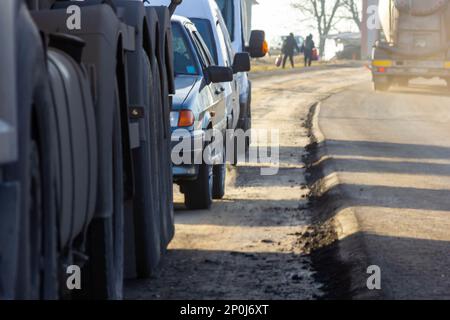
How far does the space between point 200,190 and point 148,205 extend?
380 cm

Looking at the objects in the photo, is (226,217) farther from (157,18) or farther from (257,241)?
(157,18)

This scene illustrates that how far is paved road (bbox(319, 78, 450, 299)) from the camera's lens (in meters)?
7.92

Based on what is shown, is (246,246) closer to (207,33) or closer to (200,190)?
(200,190)

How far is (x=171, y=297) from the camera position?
7281 mm

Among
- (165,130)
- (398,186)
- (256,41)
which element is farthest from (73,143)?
→ (256,41)

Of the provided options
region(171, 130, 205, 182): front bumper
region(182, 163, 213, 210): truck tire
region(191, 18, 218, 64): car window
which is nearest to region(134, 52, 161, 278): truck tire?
region(171, 130, 205, 182): front bumper

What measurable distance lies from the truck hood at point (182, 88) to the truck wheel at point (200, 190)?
63cm

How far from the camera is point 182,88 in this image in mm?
11031

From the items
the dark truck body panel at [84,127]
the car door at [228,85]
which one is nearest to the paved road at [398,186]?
the car door at [228,85]

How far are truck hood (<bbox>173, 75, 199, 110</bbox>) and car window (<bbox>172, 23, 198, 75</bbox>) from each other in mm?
119

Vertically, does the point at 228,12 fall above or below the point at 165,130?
above

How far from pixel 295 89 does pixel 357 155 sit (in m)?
23.6

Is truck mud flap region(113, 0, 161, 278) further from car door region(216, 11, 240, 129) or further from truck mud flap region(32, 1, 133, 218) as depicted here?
car door region(216, 11, 240, 129)

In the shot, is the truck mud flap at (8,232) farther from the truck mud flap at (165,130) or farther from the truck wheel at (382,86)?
the truck wheel at (382,86)
